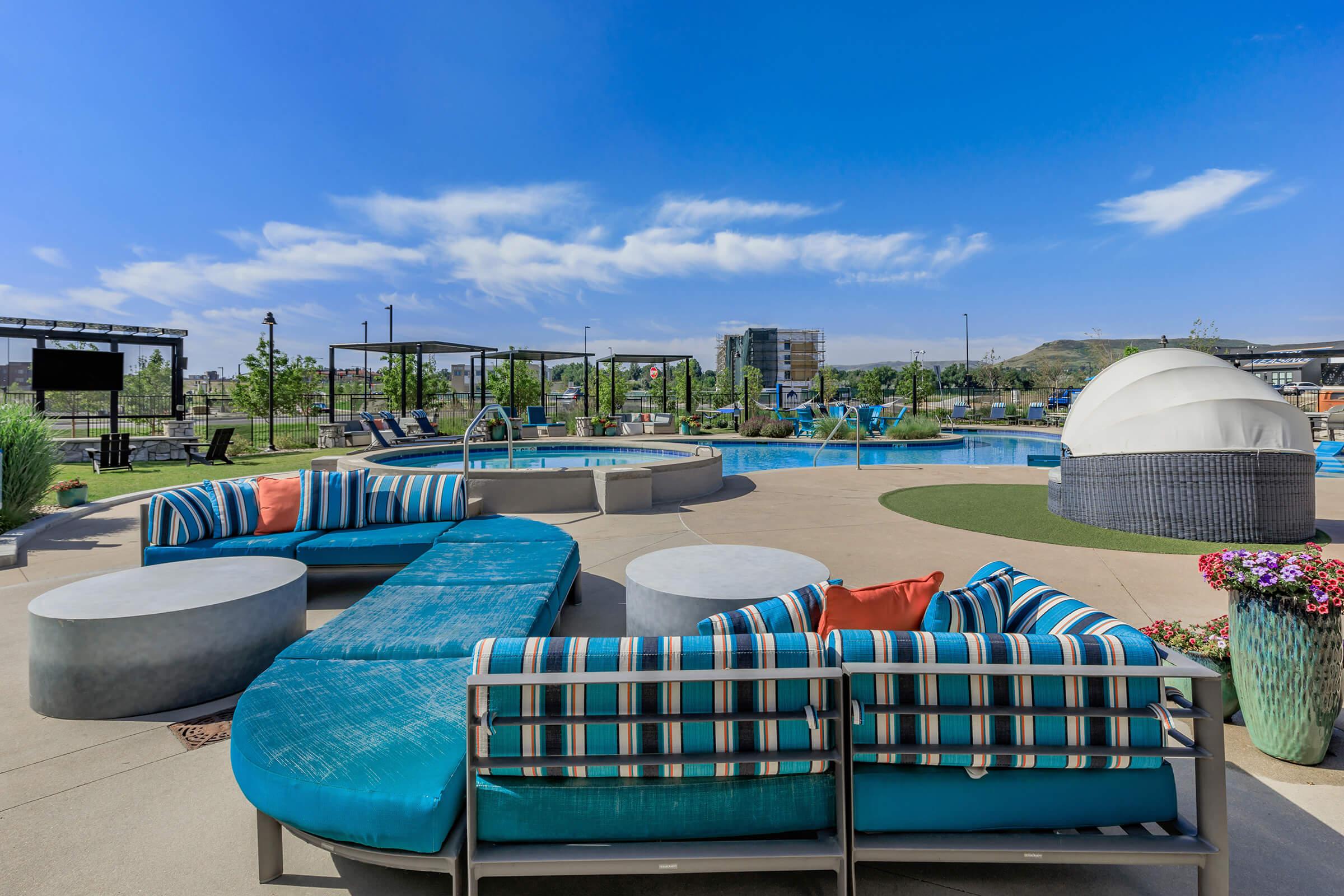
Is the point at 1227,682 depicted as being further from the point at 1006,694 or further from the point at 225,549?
the point at 225,549

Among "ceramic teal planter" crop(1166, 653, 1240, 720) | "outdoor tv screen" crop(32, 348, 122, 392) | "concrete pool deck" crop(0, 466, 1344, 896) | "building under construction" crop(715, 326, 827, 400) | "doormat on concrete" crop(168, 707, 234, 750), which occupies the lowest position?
"doormat on concrete" crop(168, 707, 234, 750)

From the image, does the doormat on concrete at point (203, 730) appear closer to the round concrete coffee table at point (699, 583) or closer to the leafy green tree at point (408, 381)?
the round concrete coffee table at point (699, 583)

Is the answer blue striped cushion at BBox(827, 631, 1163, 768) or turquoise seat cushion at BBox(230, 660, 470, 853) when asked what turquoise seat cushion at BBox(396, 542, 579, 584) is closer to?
turquoise seat cushion at BBox(230, 660, 470, 853)

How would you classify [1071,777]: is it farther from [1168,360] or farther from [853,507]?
[1168,360]

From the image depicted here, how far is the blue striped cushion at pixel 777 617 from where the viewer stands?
1.99 metres

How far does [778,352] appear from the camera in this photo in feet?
384

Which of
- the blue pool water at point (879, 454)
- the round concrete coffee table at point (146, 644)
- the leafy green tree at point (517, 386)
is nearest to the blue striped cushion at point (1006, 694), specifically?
the round concrete coffee table at point (146, 644)

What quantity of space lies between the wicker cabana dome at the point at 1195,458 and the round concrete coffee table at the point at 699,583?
5510mm

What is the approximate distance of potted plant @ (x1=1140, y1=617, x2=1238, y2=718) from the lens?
2985mm

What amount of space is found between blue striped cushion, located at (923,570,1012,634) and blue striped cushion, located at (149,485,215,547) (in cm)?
555

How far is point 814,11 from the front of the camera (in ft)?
41.2

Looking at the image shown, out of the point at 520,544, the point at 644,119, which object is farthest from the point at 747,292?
the point at 520,544

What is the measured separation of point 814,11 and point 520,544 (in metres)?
13.2

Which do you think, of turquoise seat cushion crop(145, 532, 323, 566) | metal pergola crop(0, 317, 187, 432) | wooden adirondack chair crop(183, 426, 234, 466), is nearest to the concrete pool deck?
turquoise seat cushion crop(145, 532, 323, 566)
